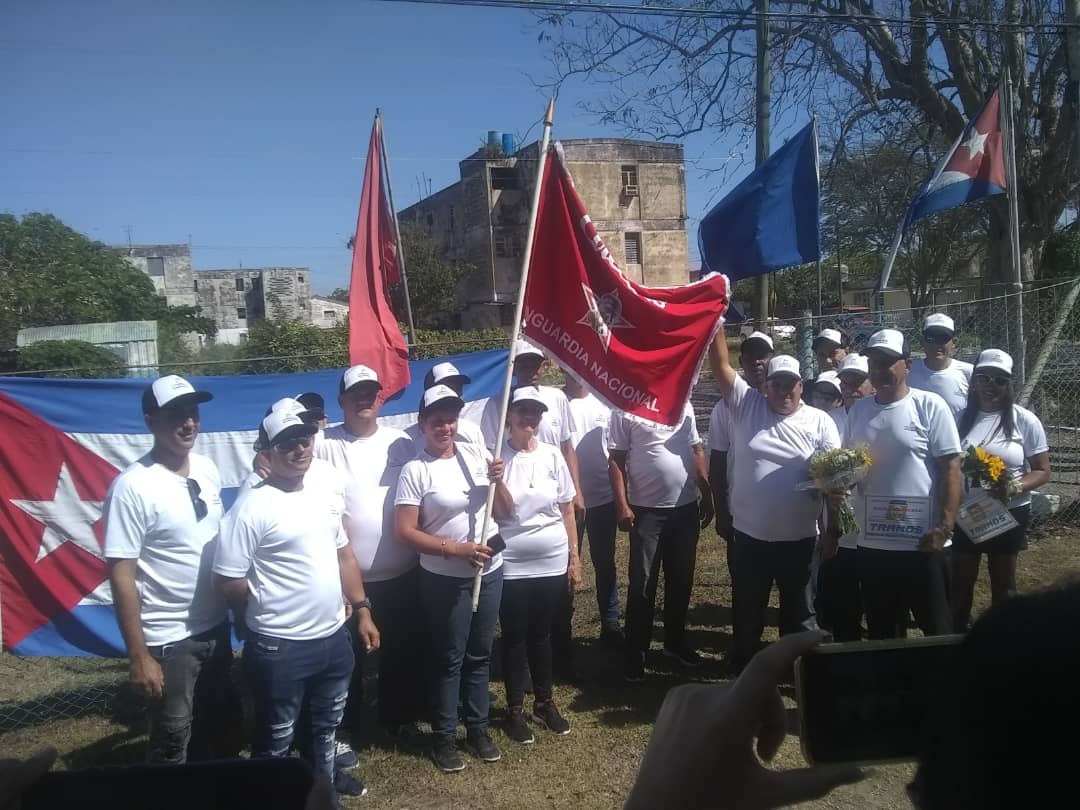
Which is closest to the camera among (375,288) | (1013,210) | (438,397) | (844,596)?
(438,397)

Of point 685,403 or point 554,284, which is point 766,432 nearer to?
point 685,403

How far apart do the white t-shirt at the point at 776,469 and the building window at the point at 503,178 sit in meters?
45.6

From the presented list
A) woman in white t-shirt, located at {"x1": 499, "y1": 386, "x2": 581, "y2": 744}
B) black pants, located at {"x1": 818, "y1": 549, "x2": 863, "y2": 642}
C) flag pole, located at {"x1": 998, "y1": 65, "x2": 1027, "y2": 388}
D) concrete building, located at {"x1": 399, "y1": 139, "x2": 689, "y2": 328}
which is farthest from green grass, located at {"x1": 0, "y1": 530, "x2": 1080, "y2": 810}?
concrete building, located at {"x1": 399, "y1": 139, "x2": 689, "y2": 328}

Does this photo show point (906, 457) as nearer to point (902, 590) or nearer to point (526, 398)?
point (902, 590)

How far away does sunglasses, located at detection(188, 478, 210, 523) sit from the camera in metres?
3.65

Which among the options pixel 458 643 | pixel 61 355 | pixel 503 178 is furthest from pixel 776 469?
pixel 503 178

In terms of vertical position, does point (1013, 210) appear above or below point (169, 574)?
above

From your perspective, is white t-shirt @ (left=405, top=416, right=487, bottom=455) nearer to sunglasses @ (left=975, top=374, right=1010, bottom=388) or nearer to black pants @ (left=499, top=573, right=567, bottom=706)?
black pants @ (left=499, top=573, right=567, bottom=706)

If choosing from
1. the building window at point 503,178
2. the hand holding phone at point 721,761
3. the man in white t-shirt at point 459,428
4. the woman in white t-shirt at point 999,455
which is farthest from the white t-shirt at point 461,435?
the building window at point 503,178

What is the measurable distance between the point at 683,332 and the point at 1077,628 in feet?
13.0

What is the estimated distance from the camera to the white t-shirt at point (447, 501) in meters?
4.19

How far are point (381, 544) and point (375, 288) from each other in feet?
6.84

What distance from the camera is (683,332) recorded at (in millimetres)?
4582

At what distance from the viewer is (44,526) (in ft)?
15.6
